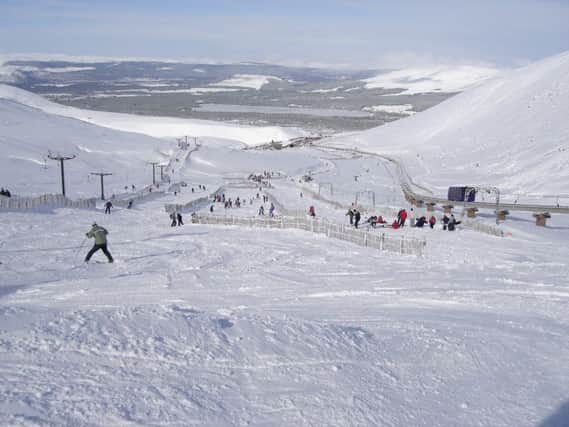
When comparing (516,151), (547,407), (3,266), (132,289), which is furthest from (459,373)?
(516,151)

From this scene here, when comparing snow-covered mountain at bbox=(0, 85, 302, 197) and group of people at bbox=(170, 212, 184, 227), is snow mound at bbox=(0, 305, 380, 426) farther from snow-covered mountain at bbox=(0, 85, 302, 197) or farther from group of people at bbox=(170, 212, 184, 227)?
snow-covered mountain at bbox=(0, 85, 302, 197)

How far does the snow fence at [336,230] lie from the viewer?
13211 mm

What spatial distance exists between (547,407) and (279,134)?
3812 inches

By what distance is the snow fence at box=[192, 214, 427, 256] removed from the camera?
13.2 m

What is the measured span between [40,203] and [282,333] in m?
18.6

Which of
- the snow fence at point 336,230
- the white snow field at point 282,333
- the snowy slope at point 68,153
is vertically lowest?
the snowy slope at point 68,153

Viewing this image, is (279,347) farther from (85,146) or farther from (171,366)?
(85,146)

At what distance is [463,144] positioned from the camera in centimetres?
5784

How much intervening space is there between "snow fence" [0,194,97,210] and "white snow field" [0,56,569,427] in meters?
6.30

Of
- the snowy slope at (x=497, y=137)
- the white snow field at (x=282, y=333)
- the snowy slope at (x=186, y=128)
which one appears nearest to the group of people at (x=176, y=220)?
the white snow field at (x=282, y=333)

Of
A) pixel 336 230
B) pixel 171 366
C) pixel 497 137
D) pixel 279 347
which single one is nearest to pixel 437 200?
pixel 336 230

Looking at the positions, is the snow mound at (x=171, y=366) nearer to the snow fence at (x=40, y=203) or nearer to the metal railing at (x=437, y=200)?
the snow fence at (x=40, y=203)

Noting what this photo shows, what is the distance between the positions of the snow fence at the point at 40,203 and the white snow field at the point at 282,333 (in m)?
6.30

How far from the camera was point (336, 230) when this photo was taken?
15.6 metres
